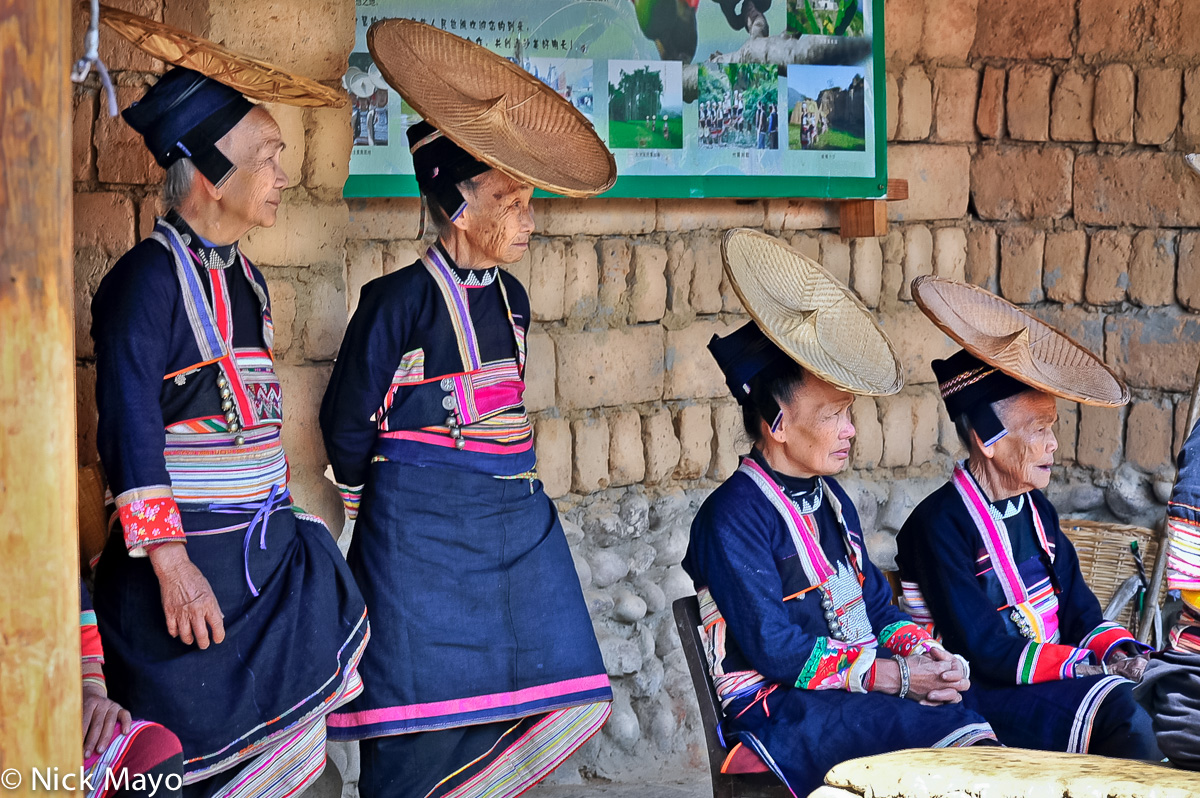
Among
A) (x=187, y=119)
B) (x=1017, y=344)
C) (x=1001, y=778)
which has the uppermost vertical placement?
(x=187, y=119)

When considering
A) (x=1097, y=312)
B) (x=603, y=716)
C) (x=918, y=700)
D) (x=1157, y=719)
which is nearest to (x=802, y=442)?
(x=918, y=700)

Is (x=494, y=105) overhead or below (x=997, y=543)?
overhead

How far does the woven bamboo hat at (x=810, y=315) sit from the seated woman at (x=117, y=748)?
5.20ft

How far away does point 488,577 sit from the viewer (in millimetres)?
3201

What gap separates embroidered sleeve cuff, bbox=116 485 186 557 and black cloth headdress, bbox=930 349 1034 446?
6.75 feet

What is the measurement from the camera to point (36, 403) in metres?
1.78

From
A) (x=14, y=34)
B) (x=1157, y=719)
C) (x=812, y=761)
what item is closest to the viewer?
(x=14, y=34)

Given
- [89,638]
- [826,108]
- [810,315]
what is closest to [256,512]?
[89,638]

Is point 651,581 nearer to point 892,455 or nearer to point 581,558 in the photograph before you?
point 581,558

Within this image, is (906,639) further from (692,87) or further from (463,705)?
(692,87)

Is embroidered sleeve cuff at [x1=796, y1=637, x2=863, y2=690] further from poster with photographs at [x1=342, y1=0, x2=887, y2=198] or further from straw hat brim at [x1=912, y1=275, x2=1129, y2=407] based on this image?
poster with photographs at [x1=342, y1=0, x2=887, y2=198]

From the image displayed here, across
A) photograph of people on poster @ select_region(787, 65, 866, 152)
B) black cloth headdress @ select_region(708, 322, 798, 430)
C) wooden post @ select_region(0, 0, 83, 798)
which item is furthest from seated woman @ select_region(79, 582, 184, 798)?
photograph of people on poster @ select_region(787, 65, 866, 152)

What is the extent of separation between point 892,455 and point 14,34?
4.18 meters

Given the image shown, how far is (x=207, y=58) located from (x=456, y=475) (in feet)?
3.68
